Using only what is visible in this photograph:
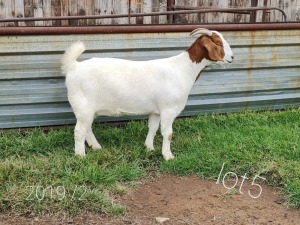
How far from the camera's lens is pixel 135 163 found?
520 centimetres

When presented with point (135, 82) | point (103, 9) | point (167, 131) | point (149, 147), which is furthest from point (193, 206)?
point (103, 9)

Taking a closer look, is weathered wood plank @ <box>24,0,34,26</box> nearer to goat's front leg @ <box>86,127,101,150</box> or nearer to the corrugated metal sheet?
the corrugated metal sheet

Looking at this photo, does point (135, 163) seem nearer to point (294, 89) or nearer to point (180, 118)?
point (180, 118)

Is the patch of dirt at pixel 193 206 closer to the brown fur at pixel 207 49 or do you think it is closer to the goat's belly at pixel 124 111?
the goat's belly at pixel 124 111

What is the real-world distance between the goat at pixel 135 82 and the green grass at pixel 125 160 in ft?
1.00

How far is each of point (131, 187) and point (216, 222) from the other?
3.04 ft

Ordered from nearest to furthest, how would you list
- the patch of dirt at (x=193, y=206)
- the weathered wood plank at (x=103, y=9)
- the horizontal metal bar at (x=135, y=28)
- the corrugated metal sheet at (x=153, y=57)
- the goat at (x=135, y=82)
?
1. the patch of dirt at (x=193, y=206)
2. the goat at (x=135, y=82)
3. the horizontal metal bar at (x=135, y=28)
4. the corrugated metal sheet at (x=153, y=57)
5. the weathered wood plank at (x=103, y=9)

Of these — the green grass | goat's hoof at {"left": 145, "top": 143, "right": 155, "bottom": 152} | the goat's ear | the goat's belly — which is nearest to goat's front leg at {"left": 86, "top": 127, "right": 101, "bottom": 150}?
the green grass

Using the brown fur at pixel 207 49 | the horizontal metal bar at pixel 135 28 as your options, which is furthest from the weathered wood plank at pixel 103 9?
the brown fur at pixel 207 49

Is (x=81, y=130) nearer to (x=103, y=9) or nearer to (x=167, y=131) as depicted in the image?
(x=167, y=131)

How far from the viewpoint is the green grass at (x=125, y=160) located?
4.32 metres

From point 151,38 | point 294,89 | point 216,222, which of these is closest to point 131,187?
point 216,222

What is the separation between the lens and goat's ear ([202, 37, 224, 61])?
5.21m

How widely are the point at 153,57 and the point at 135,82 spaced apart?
0.98 m
